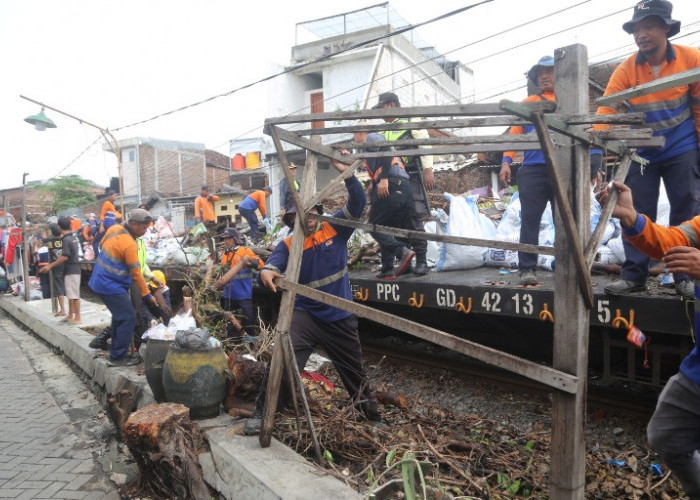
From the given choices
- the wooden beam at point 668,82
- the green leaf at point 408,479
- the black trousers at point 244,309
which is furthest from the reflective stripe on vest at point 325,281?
the black trousers at point 244,309

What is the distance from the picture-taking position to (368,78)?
2261 cm

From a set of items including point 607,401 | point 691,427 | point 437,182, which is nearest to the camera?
point 691,427

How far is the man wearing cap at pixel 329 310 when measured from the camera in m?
4.02

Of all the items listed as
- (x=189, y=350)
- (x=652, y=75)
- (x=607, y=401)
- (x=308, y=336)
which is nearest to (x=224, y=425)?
(x=189, y=350)

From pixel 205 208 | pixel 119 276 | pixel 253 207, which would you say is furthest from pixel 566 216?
pixel 205 208

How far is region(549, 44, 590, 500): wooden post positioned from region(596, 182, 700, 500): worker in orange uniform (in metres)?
0.27

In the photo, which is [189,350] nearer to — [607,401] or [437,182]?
[607,401]

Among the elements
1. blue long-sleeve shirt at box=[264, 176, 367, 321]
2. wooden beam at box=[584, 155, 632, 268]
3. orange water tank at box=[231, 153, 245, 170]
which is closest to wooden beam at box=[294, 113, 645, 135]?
wooden beam at box=[584, 155, 632, 268]

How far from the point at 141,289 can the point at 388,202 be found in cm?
315

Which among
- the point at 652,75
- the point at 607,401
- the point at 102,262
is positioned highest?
the point at 652,75

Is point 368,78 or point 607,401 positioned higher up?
point 368,78

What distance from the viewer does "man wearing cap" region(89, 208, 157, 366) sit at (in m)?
6.06

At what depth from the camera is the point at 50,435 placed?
5.03 m

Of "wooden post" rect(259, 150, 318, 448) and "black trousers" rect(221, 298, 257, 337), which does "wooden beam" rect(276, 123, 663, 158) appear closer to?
"wooden post" rect(259, 150, 318, 448)
